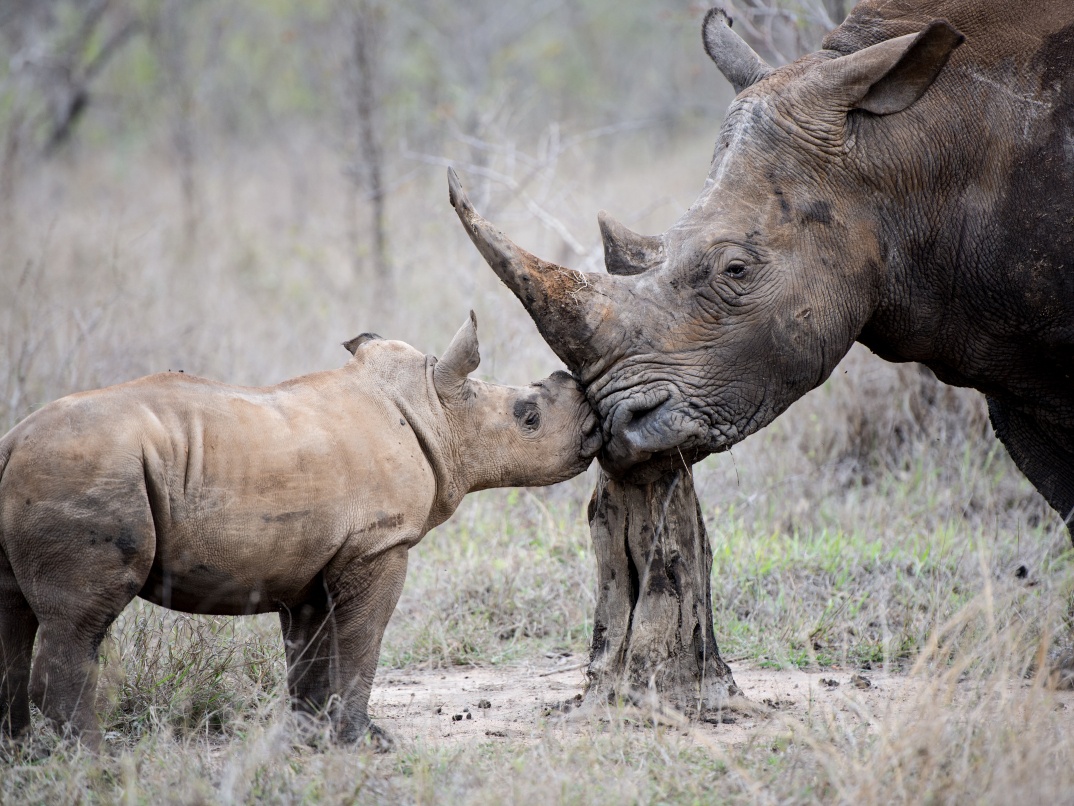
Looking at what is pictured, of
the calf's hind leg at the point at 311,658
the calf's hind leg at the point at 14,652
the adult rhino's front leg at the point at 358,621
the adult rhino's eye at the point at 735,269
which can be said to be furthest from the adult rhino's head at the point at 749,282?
the calf's hind leg at the point at 14,652

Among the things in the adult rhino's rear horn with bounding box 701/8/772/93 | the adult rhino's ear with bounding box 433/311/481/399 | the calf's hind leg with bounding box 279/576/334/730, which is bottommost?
the calf's hind leg with bounding box 279/576/334/730

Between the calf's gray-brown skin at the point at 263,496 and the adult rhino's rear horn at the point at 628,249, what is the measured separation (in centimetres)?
45

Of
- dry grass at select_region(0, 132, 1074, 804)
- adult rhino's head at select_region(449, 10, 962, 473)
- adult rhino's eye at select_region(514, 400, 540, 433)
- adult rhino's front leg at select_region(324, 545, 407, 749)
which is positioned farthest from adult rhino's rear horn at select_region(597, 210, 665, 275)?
dry grass at select_region(0, 132, 1074, 804)

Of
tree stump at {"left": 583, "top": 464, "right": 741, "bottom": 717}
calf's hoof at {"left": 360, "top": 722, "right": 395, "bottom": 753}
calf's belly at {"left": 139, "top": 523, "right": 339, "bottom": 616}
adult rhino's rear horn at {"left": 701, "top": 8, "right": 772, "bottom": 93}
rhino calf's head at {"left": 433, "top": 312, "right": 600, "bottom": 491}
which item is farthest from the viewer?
adult rhino's rear horn at {"left": 701, "top": 8, "right": 772, "bottom": 93}

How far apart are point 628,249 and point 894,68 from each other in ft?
3.49

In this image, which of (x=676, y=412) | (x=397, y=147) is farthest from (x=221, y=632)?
(x=397, y=147)

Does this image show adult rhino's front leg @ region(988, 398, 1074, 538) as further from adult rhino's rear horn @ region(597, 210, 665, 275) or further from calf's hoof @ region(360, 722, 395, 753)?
calf's hoof @ region(360, 722, 395, 753)

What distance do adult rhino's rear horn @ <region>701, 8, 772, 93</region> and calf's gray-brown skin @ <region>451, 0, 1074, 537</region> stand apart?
0.42m

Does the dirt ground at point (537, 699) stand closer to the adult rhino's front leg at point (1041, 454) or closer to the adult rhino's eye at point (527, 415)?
the adult rhino's front leg at point (1041, 454)

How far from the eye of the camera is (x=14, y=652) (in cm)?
378

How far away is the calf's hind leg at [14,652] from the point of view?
372cm

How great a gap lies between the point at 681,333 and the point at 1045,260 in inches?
49.8

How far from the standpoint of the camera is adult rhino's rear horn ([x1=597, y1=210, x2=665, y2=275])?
4.37 meters

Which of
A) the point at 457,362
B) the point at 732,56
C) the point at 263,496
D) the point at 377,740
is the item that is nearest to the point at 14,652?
the point at 263,496
